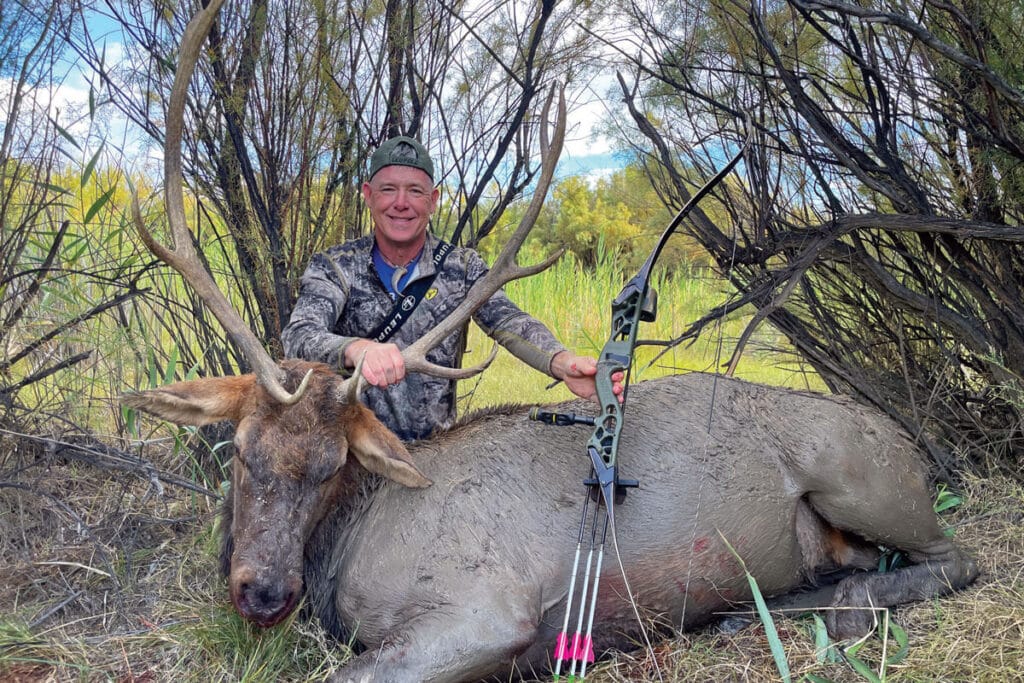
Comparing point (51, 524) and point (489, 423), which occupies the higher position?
point (489, 423)

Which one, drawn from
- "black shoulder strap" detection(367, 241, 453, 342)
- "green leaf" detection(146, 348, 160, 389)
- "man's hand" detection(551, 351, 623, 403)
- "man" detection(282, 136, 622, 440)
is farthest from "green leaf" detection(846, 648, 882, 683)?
"green leaf" detection(146, 348, 160, 389)

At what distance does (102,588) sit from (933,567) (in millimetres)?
3686

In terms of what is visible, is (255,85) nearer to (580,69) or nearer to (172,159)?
(172,159)

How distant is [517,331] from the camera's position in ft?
14.5

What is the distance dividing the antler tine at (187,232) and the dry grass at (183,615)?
3.31ft

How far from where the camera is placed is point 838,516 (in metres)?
3.73

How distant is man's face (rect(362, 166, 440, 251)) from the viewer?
444 centimetres

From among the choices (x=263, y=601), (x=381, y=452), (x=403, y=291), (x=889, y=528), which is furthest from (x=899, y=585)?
(x=403, y=291)

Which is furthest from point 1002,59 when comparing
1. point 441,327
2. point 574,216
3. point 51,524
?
point 574,216

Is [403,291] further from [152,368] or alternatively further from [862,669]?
[862,669]

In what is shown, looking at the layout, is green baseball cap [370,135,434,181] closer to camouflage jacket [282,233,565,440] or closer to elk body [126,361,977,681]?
camouflage jacket [282,233,565,440]

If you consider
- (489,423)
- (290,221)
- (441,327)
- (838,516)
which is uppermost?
(290,221)

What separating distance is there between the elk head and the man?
2.33ft

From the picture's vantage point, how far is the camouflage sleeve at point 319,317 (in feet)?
12.3
